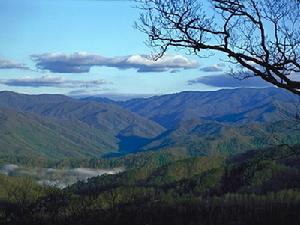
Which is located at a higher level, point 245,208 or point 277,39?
point 277,39

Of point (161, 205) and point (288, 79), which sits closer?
point (288, 79)

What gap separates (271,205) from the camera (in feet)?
445

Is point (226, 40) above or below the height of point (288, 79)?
above

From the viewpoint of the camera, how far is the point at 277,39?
18609 mm

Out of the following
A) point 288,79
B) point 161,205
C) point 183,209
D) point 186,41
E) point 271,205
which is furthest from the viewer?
point 161,205

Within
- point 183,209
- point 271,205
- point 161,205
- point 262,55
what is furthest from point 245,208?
point 262,55

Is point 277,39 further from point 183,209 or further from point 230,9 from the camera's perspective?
point 183,209

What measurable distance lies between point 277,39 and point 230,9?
1902 mm

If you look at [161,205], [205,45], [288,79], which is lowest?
[161,205]

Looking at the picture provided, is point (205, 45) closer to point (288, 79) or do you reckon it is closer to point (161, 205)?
point (288, 79)

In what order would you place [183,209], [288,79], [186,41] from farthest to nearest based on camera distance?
[183,209] → [186,41] → [288,79]

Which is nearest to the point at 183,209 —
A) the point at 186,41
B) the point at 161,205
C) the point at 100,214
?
the point at 161,205

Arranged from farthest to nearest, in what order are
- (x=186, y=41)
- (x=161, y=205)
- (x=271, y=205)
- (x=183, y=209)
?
(x=161, y=205) < (x=183, y=209) < (x=271, y=205) < (x=186, y=41)

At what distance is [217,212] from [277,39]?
402 ft
